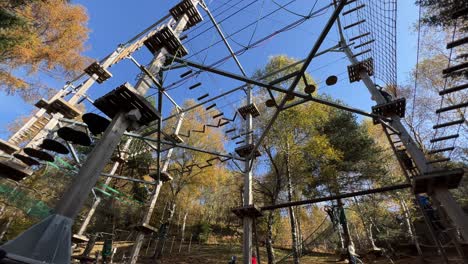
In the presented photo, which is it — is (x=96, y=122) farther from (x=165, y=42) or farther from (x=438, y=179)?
(x=438, y=179)

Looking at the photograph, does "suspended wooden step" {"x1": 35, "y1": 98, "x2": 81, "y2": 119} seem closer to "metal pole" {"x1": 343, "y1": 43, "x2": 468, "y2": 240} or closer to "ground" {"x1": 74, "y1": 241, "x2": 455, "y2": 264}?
"metal pole" {"x1": 343, "y1": 43, "x2": 468, "y2": 240}

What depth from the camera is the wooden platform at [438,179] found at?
4031mm

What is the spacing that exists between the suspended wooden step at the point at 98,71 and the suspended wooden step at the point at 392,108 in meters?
8.91

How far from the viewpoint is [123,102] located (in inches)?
146

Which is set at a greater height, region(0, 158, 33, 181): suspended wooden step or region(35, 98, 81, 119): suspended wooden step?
region(35, 98, 81, 119): suspended wooden step

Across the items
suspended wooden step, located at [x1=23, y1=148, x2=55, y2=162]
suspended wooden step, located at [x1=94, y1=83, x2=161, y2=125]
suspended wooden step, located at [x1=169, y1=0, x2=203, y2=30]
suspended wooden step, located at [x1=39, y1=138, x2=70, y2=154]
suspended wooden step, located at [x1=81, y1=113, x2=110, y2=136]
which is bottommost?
suspended wooden step, located at [x1=81, y1=113, x2=110, y2=136]

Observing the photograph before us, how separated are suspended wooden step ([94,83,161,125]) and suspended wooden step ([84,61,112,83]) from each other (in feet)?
21.1

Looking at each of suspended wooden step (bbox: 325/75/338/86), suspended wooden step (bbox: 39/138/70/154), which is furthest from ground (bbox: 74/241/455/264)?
suspended wooden step (bbox: 325/75/338/86)

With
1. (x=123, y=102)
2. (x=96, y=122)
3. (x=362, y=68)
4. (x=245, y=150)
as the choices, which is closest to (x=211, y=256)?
(x=245, y=150)

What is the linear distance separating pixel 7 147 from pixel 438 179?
10168 mm

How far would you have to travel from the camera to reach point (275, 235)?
2230 cm

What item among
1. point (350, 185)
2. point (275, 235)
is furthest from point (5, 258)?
point (275, 235)

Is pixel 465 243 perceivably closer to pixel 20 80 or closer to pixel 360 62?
pixel 360 62

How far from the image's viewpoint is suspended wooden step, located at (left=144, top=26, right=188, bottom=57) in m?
5.31
